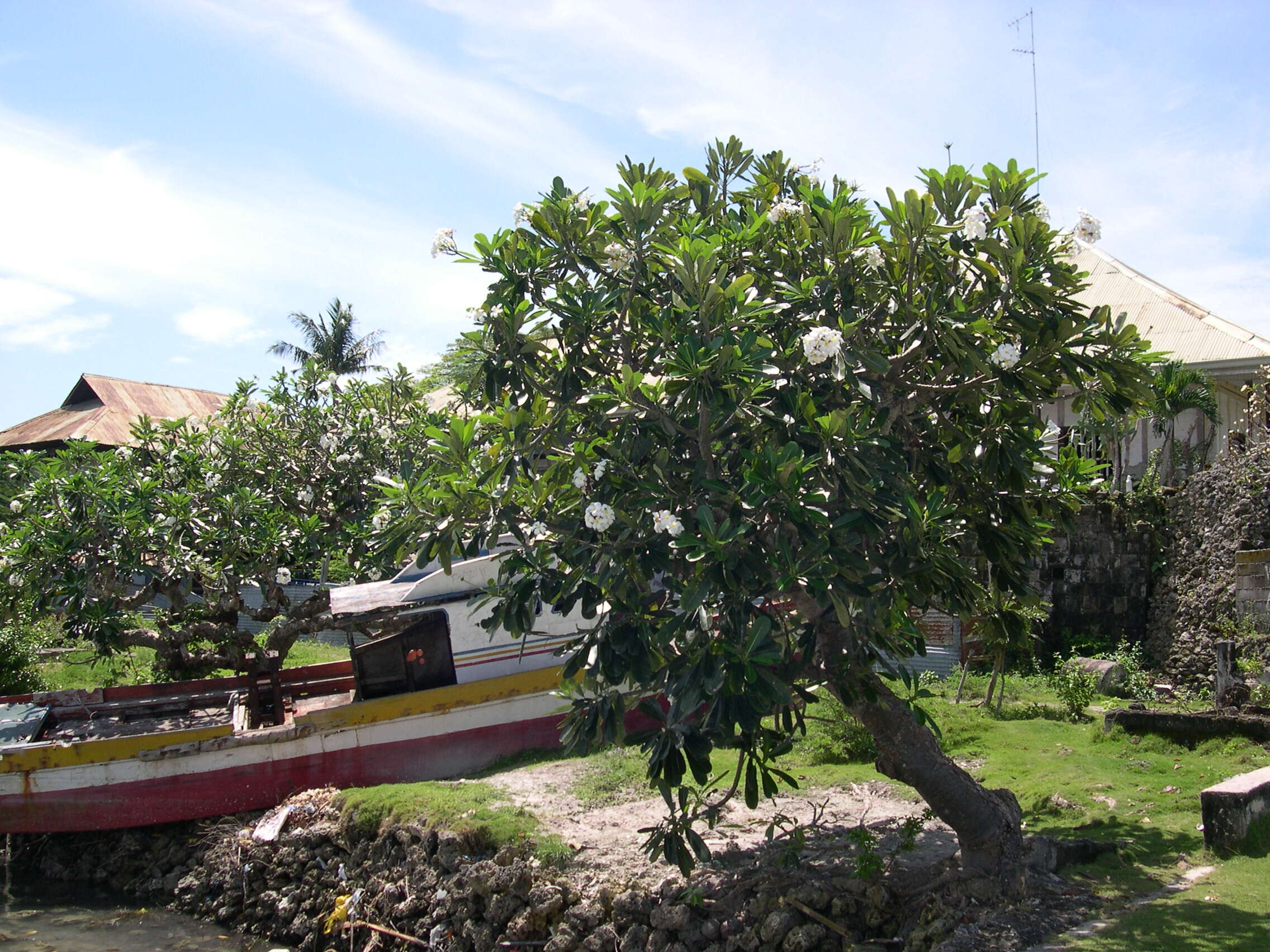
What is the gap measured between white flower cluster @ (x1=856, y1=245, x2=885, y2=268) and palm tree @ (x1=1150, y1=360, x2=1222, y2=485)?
998cm

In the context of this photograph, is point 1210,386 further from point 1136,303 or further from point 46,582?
point 46,582

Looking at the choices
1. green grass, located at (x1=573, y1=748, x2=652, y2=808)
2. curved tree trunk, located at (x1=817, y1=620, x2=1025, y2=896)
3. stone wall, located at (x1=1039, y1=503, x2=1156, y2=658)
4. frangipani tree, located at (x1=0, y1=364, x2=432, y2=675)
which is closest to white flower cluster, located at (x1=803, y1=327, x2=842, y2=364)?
curved tree trunk, located at (x1=817, y1=620, x2=1025, y2=896)

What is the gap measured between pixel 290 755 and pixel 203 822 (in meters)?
1.24

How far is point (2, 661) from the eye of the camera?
15.6 m

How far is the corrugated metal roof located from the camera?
51.1 ft

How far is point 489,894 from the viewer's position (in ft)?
26.1

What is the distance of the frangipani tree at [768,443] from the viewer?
16.9 ft

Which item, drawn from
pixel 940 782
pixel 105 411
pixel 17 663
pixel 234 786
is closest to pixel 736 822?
pixel 940 782

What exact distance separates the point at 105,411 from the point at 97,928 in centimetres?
2034

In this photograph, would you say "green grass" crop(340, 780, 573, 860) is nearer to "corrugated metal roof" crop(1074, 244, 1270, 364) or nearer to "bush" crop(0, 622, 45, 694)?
"bush" crop(0, 622, 45, 694)

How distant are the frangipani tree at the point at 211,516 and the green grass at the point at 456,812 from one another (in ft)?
8.09

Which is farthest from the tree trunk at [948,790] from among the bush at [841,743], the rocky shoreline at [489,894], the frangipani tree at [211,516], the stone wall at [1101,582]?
the stone wall at [1101,582]

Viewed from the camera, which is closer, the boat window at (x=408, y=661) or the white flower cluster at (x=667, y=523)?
the white flower cluster at (x=667, y=523)

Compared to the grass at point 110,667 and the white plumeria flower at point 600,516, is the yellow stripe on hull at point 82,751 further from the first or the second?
the white plumeria flower at point 600,516
